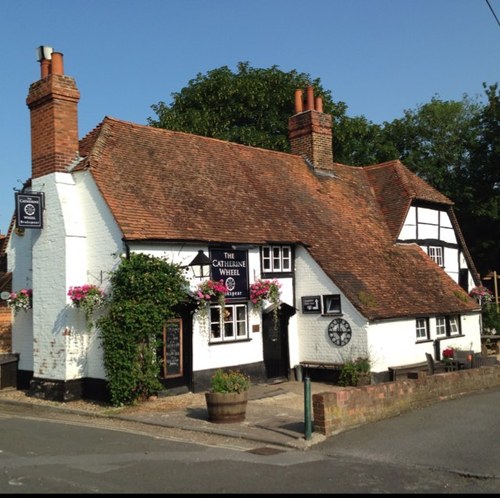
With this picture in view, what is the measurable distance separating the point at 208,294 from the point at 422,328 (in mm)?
7482

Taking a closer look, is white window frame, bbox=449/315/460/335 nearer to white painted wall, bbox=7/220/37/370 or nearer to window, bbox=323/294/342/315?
window, bbox=323/294/342/315

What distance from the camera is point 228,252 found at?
16.4 m

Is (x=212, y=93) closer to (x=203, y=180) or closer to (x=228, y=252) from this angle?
(x=203, y=180)

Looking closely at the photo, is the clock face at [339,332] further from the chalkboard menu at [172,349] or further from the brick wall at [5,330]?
the brick wall at [5,330]

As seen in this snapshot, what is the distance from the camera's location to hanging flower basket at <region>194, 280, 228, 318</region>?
14875 millimetres

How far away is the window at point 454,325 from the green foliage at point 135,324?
10185 mm

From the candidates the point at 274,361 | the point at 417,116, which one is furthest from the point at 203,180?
the point at 417,116

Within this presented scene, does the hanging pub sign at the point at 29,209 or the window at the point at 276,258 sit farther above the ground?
the hanging pub sign at the point at 29,209

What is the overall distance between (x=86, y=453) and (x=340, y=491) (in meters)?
4.20

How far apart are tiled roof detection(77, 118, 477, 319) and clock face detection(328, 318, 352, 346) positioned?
0.77 metres

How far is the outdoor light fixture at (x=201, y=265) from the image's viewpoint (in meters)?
15.0

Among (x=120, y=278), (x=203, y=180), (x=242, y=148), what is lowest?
(x=120, y=278)

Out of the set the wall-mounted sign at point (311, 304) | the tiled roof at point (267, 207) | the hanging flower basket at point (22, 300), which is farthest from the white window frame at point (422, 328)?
the hanging flower basket at point (22, 300)

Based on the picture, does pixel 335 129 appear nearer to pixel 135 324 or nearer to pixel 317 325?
pixel 317 325
